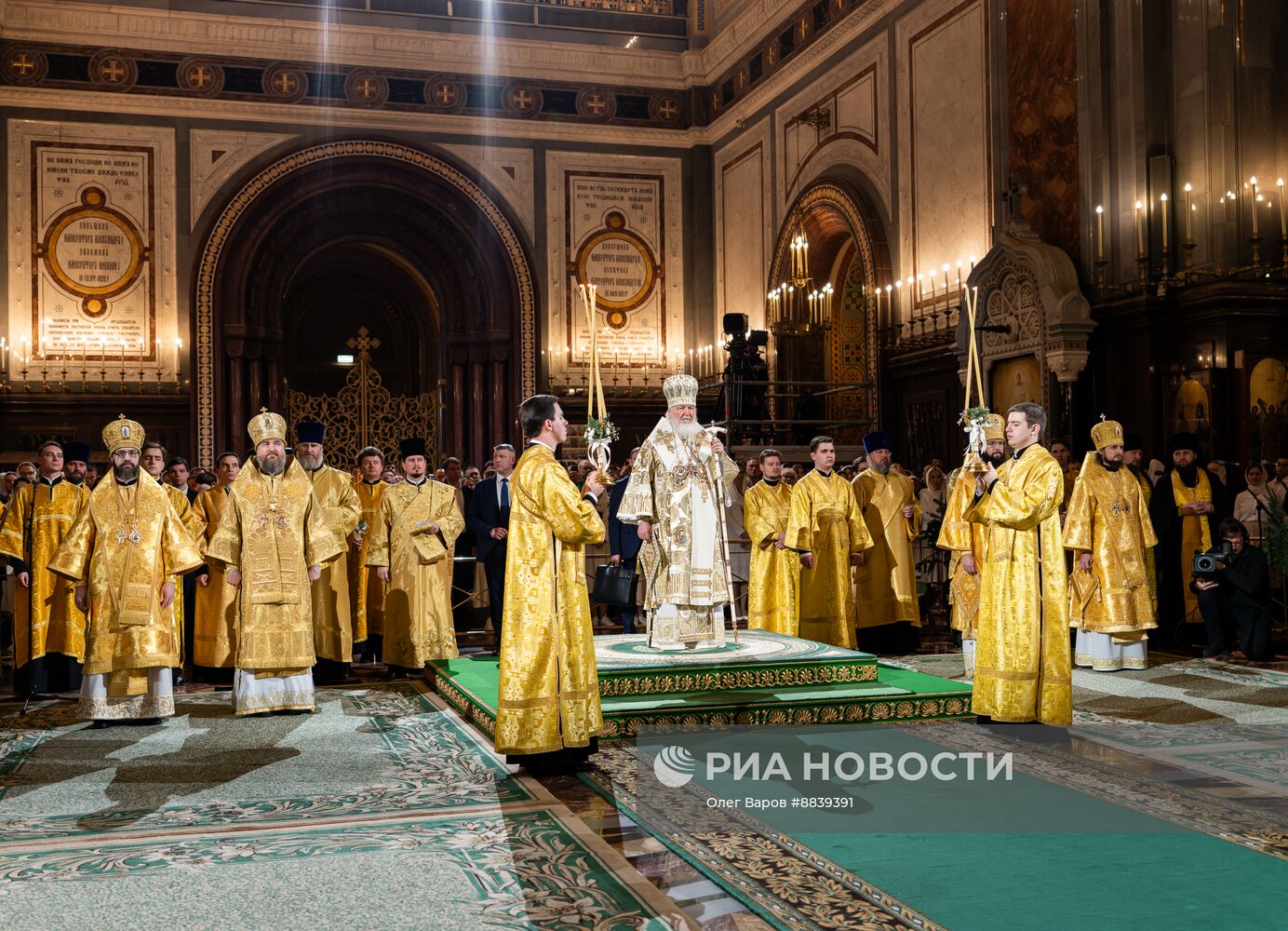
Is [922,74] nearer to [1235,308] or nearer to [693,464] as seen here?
[1235,308]

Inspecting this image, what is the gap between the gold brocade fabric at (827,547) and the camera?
30.8 ft

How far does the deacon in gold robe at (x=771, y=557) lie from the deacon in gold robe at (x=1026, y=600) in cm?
270

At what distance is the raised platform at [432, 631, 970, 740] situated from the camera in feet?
23.2

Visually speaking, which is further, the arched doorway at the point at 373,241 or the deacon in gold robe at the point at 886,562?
the arched doorway at the point at 373,241

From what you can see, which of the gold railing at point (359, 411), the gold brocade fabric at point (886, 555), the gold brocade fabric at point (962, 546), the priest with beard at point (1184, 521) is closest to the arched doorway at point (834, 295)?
the gold railing at point (359, 411)

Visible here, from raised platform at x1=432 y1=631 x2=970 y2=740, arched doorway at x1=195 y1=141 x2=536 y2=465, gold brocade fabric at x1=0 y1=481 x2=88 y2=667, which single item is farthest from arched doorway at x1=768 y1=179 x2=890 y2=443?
gold brocade fabric at x1=0 y1=481 x2=88 y2=667

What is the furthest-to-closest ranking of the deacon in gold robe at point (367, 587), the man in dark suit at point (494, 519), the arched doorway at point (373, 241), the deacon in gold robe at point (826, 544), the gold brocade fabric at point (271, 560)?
the arched doorway at point (373, 241), the man in dark suit at point (494, 519), the deacon in gold robe at point (367, 587), the deacon in gold robe at point (826, 544), the gold brocade fabric at point (271, 560)

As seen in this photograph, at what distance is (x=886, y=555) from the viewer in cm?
1025

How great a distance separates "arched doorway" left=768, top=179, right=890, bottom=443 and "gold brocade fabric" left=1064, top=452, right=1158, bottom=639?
22.8 ft

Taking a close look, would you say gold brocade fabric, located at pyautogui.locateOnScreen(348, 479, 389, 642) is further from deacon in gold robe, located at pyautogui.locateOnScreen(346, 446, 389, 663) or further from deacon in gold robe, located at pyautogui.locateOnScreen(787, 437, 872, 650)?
deacon in gold robe, located at pyautogui.locateOnScreen(787, 437, 872, 650)

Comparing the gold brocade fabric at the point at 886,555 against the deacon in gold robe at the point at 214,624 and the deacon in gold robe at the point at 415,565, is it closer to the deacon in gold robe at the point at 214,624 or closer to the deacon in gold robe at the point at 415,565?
the deacon in gold robe at the point at 415,565

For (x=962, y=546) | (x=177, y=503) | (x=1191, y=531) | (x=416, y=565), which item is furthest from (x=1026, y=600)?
(x=177, y=503)

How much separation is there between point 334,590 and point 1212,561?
20.8 ft

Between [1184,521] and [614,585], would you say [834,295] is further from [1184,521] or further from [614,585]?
[614,585]
